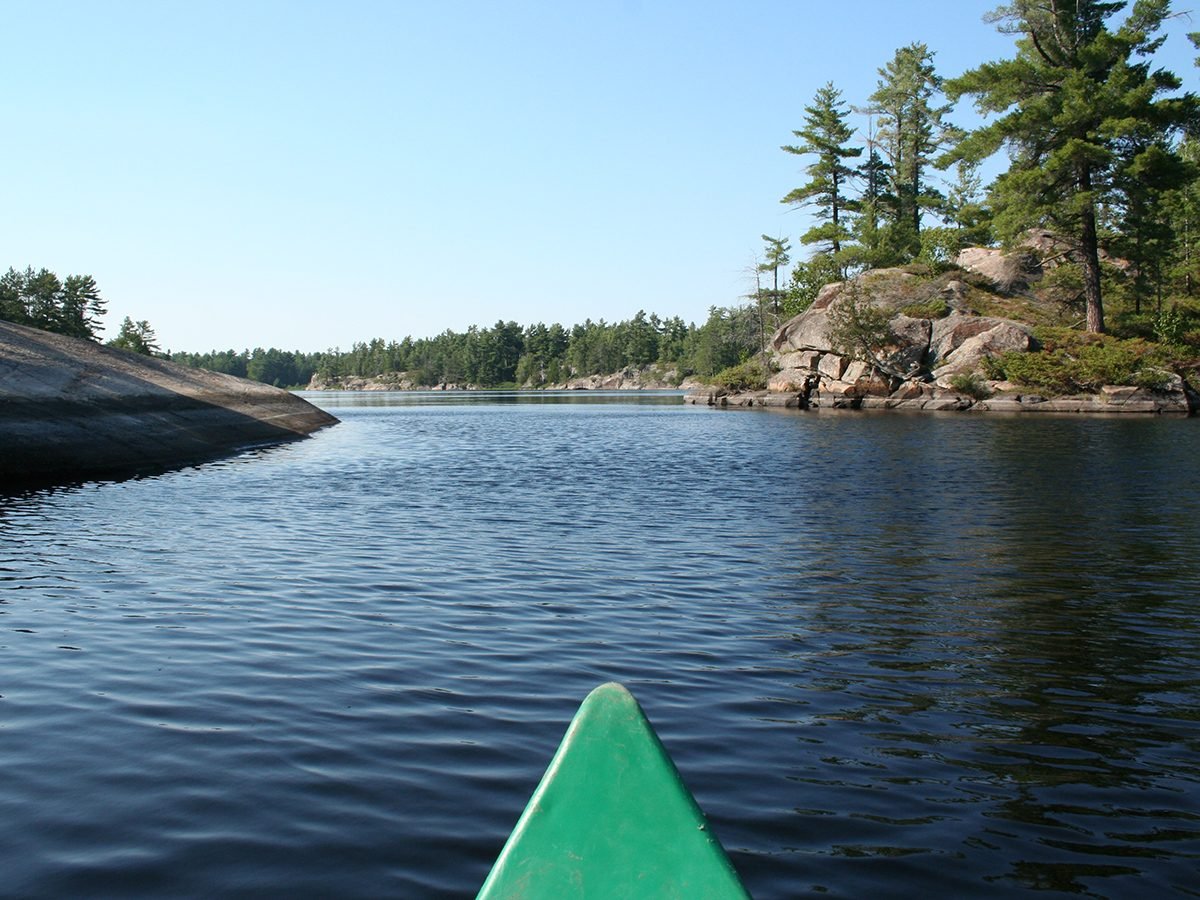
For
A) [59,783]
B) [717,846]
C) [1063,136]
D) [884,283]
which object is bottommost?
[59,783]

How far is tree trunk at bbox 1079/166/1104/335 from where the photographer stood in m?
54.5

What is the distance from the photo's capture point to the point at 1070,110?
5281 centimetres

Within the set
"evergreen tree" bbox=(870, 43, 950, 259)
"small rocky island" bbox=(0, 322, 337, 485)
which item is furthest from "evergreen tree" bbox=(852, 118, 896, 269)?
"small rocky island" bbox=(0, 322, 337, 485)

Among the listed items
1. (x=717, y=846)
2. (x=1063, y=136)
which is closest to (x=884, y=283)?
A: (x=1063, y=136)

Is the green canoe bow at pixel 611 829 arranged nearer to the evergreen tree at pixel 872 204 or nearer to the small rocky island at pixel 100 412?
the small rocky island at pixel 100 412

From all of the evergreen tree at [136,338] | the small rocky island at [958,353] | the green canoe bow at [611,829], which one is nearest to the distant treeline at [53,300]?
the evergreen tree at [136,338]

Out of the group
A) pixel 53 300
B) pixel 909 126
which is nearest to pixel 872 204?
pixel 909 126

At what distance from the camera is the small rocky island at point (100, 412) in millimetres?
25453

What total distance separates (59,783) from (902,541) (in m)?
13.0

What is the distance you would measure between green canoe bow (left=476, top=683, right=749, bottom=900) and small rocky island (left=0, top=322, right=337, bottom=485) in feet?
84.7

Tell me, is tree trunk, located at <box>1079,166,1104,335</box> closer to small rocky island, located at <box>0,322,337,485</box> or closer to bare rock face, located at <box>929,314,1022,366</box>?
bare rock face, located at <box>929,314,1022,366</box>

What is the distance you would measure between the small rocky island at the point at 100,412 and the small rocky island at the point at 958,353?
42.6m

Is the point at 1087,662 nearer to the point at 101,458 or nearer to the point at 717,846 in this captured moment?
the point at 717,846

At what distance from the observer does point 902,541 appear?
15.8 meters
